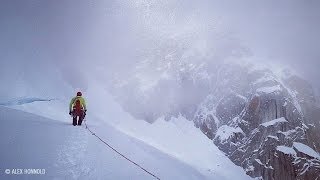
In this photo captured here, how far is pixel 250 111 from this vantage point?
106688 millimetres

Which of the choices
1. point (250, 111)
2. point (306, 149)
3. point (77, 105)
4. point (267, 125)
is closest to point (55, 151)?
point (77, 105)

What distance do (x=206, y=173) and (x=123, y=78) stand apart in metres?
53.3

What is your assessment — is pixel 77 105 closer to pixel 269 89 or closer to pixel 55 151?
pixel 55 151

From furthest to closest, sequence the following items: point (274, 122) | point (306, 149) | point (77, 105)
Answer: point (274, 122) → point (306, 149) → point (77, 105)

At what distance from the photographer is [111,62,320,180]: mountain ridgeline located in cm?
9744

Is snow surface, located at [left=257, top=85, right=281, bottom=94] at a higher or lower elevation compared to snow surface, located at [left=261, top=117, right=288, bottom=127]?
higher

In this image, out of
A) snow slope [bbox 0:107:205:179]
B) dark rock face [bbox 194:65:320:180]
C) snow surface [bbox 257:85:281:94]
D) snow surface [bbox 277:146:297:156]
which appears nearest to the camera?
snow slope [bbox 0:107:205:179]

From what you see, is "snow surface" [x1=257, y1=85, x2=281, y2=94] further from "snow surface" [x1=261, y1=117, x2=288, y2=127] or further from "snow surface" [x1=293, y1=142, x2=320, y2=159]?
"snow surface" [x1=293, y1=142, x2=320, y2=159]

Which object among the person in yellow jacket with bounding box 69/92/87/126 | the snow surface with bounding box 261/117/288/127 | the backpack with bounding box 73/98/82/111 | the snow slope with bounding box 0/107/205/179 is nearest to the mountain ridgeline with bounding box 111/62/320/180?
the snow surface with bounding box 261/117/288/127

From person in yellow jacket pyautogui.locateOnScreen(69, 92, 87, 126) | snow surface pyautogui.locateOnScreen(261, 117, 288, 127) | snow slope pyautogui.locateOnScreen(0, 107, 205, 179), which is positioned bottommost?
snow surface pyautogui.locateOnScreen(261, 117, 288, 127)

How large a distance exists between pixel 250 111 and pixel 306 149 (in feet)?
64.0

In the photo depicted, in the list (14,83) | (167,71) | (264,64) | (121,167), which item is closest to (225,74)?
(264,64)

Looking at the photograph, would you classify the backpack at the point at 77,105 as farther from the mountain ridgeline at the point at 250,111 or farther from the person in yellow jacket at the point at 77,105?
the mountain ridgeline at the point at 250,111

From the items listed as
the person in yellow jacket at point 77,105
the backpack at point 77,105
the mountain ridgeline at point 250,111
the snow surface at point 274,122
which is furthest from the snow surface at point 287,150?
the backpack at point 77,105
